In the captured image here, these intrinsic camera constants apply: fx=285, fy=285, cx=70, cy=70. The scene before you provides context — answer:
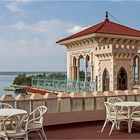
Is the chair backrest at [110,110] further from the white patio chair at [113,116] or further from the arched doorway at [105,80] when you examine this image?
the arched doorway at [105,80]

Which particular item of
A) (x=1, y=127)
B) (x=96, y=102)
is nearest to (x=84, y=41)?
(x=96, y=102)

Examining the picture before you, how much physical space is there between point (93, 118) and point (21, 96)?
2.20 meters

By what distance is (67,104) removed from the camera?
748 cm

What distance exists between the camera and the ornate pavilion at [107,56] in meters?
13.5

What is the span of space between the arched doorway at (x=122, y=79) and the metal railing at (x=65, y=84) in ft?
4.53

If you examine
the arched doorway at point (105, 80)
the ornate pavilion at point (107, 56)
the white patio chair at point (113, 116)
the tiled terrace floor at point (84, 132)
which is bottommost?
the tiled terrace floor at point (84, 132)

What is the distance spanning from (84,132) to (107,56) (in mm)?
7370

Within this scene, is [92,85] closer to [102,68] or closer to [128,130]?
[102,68]

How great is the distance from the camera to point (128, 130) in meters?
6.69

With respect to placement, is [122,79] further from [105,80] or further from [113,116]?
[113,116]

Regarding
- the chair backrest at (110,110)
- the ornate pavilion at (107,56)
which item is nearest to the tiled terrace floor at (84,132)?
the chair backrest at (110,110)

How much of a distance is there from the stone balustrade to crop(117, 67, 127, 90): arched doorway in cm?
549

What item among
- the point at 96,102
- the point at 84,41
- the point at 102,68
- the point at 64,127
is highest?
the point at 84,41

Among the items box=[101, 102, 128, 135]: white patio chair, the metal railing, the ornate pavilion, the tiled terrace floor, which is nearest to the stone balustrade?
the tiled terrace floor
